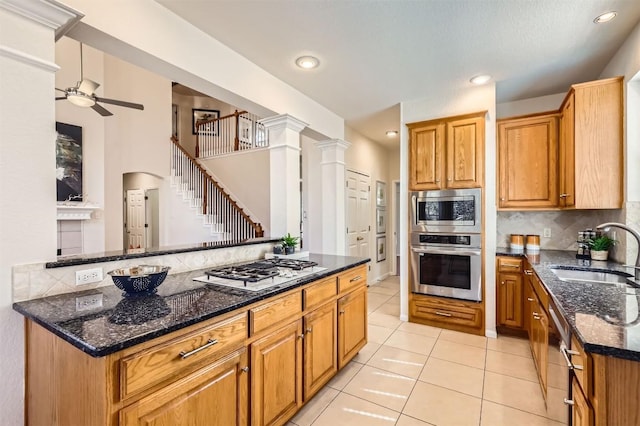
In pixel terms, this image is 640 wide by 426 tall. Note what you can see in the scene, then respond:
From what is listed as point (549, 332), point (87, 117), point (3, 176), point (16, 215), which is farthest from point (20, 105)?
point (87, 117)

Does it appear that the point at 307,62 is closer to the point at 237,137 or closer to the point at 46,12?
the point at 46,12

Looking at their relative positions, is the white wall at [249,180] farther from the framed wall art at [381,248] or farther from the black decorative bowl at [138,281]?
the black decorative bowl at [138,281]

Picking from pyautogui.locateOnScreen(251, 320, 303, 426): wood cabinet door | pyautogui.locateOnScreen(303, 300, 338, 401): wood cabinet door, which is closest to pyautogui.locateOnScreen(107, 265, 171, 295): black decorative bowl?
pyautogui.locateOnScreen(251, 320, 303, 426): wood cabinet door

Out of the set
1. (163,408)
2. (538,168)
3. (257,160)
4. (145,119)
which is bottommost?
(163,408)

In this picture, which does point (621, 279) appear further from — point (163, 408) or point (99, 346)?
point (99, 346)

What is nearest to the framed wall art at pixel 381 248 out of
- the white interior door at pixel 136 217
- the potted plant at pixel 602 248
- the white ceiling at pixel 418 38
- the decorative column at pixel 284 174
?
the decorative column at pixel 284 174

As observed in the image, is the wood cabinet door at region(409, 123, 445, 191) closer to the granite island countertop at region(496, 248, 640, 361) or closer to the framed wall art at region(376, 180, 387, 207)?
the granite island countertop at region(496, 248, 640, 361)

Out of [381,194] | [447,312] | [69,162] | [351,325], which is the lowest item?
[447,312]

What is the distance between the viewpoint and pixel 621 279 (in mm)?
2055

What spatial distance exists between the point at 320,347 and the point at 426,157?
7.99ft

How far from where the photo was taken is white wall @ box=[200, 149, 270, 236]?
6.07 metres

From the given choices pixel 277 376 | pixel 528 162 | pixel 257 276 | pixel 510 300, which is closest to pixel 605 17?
pixel 528 162

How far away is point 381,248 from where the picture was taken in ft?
19.5

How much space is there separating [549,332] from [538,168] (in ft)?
6.98
